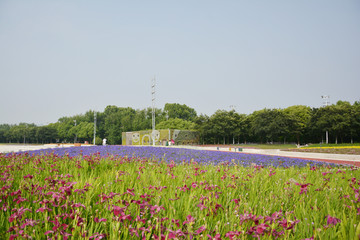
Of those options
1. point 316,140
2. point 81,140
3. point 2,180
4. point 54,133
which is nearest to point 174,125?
point 316,140

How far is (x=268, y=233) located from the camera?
1893mm

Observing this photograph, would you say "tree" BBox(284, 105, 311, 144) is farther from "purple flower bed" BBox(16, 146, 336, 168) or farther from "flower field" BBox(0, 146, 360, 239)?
"flower field" BBox(0, 146, 360, 239)

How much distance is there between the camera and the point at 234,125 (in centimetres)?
5025

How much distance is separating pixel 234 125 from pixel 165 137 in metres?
16.6

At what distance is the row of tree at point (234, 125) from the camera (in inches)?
1577

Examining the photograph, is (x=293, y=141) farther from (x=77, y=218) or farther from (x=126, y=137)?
(x=77, y=218)

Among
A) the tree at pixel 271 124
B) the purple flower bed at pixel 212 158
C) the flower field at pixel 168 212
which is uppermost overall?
the tree at pixel 271 124

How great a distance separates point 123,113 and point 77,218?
78.2m

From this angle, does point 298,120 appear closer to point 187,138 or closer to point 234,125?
point 234,125

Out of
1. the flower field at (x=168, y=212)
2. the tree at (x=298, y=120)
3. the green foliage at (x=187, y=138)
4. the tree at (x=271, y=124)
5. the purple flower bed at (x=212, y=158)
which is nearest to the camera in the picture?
the flower field at (x=168, y=212)

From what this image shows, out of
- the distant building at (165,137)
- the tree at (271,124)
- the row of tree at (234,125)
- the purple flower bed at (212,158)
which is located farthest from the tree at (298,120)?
the purple flower bed at (212,158)

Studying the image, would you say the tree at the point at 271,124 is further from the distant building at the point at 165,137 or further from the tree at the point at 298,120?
the distant building at the point at 165,137

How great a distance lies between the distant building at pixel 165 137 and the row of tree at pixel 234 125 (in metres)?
3.80

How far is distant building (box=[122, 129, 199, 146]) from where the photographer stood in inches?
1617
